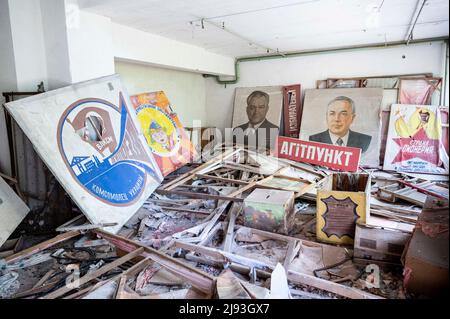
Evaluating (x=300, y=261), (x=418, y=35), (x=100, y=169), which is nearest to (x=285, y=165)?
(x=300, y=261)

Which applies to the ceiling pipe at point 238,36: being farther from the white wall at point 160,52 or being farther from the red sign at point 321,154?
the red sign at point 321,154

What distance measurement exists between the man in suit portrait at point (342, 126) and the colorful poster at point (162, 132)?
3.40 m

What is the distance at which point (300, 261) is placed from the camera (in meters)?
2.93

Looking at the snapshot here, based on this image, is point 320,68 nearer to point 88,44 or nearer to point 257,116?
point 257,116

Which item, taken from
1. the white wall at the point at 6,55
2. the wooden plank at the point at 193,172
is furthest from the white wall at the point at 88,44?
the wooden plank at the point at 193,172

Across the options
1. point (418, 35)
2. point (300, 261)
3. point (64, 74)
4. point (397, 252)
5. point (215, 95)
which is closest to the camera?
A: point (397, 252)

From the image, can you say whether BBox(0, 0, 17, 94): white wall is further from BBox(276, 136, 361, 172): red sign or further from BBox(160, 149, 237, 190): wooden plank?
BBox(276, 136, 361, 172): red sign

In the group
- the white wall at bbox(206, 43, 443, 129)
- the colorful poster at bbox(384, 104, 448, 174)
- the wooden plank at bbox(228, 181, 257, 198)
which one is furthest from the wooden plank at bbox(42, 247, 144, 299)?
the white wall at bbox(206, 43, 443, 129)

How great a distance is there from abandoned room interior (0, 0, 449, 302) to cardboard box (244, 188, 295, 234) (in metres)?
0.02

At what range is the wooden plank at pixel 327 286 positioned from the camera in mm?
2293

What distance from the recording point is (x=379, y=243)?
2.77 meters
